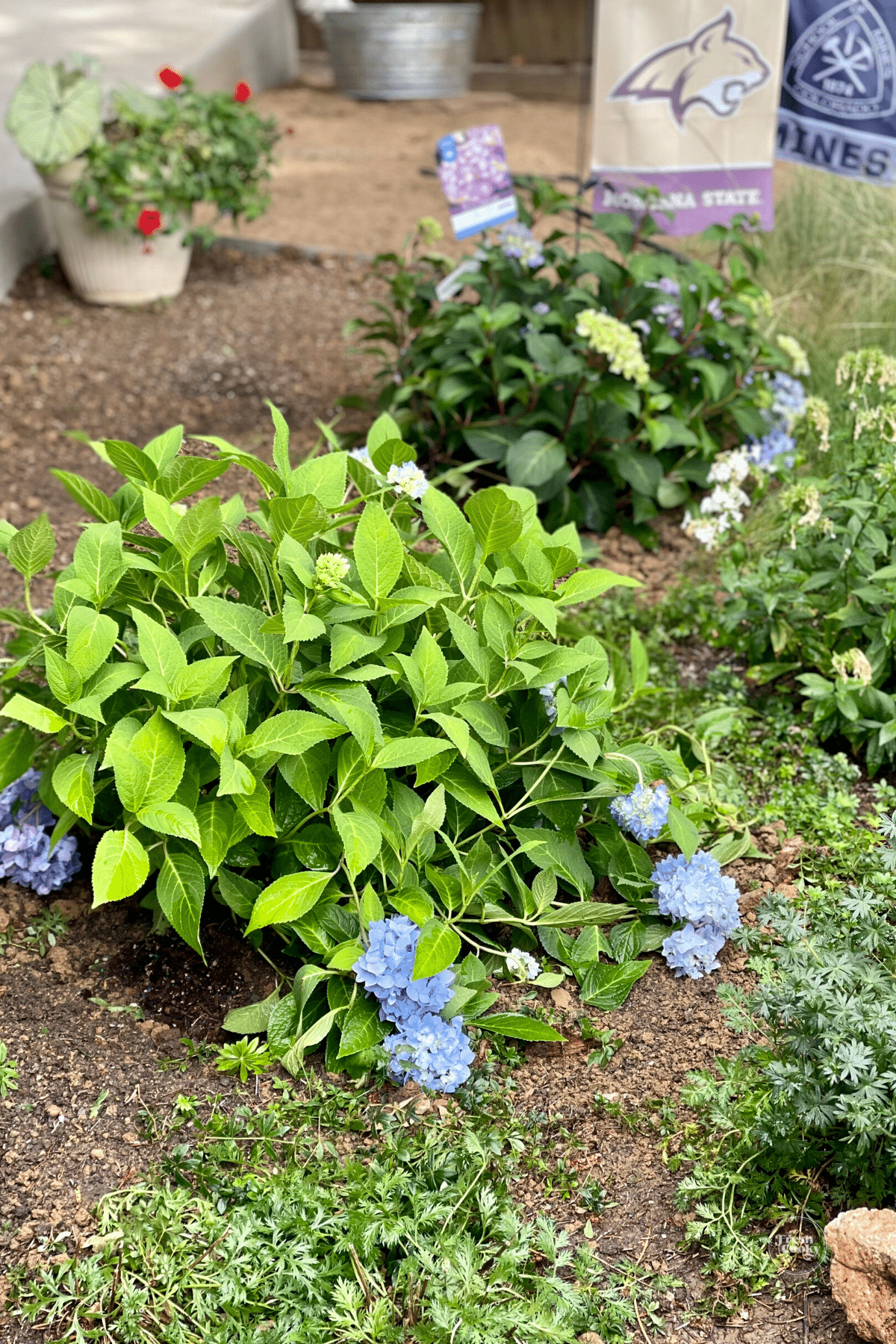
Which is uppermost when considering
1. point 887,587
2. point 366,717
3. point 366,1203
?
point 366,717

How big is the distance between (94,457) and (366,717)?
2548 millimetres

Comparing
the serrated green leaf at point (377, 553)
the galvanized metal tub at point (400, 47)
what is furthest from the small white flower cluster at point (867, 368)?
the galvanized metal tub at point (400, 47)

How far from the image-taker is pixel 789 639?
277 centimetres

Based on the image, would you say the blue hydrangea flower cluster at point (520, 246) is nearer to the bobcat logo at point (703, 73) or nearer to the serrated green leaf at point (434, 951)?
the bobcat logo at point (703, 73)

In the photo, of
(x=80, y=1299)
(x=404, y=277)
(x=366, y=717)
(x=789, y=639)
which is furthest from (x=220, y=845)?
(x=404, y=277)

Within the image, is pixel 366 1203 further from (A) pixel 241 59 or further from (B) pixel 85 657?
(A) pixel 241 59

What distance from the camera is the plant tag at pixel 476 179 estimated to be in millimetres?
3611

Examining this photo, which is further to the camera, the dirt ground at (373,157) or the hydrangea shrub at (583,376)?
the dirt ground at (373,157)

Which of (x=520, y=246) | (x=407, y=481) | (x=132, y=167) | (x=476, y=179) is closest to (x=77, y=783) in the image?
(x=407, y=481)

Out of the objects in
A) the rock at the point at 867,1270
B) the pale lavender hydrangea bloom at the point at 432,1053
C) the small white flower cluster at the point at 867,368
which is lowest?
the pale lavender hydrangea bloom at the point at 432,1053

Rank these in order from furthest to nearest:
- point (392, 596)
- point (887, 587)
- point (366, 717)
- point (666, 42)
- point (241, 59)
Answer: point (241, 59) → point (666, 42) → point (887, 587) → point (392, 596) → point (366, 717)

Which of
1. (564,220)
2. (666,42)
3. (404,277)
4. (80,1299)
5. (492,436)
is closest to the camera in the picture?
(80,1299)

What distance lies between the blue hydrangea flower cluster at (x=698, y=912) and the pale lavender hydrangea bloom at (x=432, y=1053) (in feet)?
1.46

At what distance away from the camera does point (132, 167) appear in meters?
4.85
